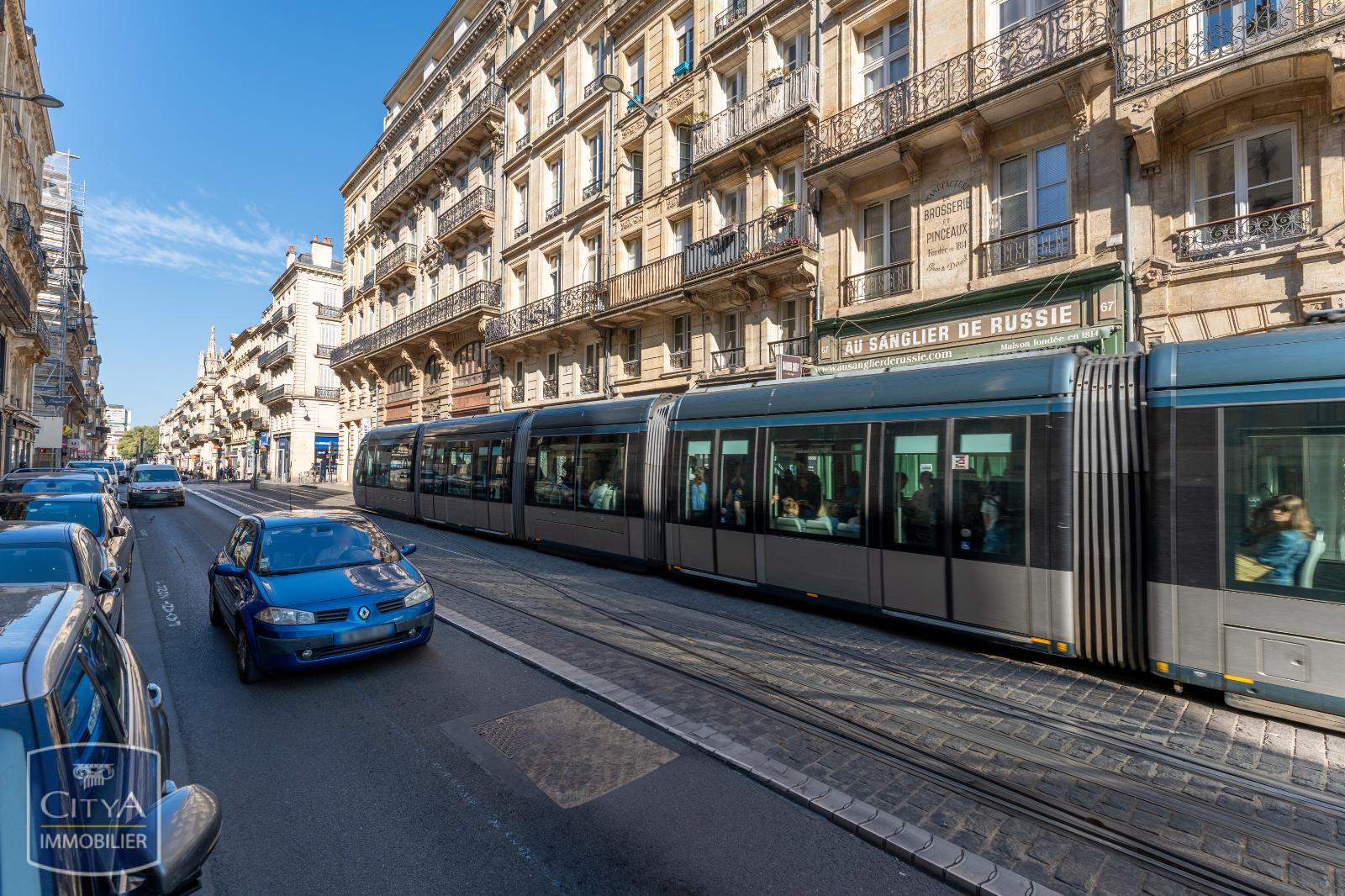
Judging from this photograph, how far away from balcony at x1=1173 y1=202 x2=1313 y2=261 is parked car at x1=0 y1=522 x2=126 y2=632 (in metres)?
14.5

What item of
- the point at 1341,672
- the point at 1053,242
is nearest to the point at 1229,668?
the point at 1341,672

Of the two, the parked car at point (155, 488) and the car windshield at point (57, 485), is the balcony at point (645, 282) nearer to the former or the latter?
the car windshield at point (57, 485)

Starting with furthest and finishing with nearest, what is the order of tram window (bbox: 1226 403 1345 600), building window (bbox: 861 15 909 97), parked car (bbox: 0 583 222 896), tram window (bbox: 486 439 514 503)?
building window (bbox: 861 15 909 97) → tram window (bbox: 486 439 514 503) → tram window (bbox: 1226 403 1345 600) → parked car (bbox: 0 583 222 896)

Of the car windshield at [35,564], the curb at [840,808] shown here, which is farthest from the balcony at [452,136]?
the curb at [840,808]

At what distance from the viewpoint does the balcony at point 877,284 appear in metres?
13.6

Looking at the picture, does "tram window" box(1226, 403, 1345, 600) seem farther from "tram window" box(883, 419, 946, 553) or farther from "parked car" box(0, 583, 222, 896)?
"parked car" box(0, 583, 222, 896)

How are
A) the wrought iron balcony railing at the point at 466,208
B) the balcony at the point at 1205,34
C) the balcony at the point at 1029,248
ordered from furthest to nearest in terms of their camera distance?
the wrought iron balcony railing at the point at 466,208
the balcony at the point at 1029,248
the balcony at the point at 1205,34

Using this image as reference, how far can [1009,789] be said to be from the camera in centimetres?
385

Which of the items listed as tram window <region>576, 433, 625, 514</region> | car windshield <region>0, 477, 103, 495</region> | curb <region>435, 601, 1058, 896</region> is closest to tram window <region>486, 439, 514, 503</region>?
tram window <region>576, 433, 625, 514</region>

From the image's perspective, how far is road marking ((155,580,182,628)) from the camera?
7633 mm

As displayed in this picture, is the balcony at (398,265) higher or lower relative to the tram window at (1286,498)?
higher

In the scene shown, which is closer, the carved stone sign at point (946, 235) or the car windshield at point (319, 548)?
the car windshield at point (319, 548)

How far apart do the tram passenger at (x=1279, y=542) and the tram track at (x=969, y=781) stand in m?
2.24

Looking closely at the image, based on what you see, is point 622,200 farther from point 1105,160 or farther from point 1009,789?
point 1009,789
